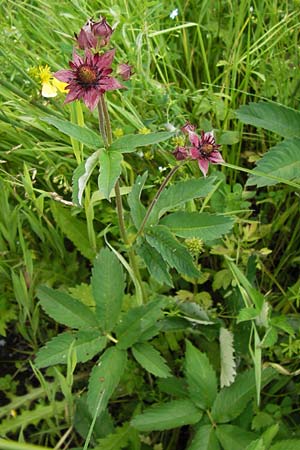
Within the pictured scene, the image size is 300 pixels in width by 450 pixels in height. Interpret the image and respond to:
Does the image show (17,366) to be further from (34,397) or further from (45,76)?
(45,76)

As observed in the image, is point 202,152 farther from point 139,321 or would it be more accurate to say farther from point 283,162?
point 139,321

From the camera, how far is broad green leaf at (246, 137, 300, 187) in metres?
1.12

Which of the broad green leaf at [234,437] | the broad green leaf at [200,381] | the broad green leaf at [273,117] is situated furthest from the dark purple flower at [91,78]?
the broad green leaf at [234,437]

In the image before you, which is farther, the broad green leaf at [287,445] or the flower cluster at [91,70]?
the broad green leaf at [287,445]

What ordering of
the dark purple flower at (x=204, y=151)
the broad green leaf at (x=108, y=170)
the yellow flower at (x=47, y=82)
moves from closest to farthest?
1. the broad green leaf at (x=108, y=170)
2. the dark purple flower at (x=204, y=151)
3. the yellow flower at (x=47, y=82)

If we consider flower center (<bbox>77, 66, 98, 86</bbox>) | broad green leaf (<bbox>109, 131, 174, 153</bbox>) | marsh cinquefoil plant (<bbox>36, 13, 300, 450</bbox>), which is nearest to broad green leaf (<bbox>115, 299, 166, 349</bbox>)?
marsh cinquefoil plant (<bbox>36, 13, 300, 450</bbox>)

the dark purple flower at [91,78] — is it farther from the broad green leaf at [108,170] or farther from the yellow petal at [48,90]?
the yellow petal at [48,90]

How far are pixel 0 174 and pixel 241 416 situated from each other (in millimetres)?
715

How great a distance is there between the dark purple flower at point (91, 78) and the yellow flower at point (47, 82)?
0.40 meters

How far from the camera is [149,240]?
105cm

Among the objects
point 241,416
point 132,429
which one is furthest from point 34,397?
point 241,416

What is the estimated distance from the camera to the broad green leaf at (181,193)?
1045 mm

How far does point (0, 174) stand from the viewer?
1314 millimetres

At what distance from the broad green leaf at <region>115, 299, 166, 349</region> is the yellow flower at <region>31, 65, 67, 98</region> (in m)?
0.51
